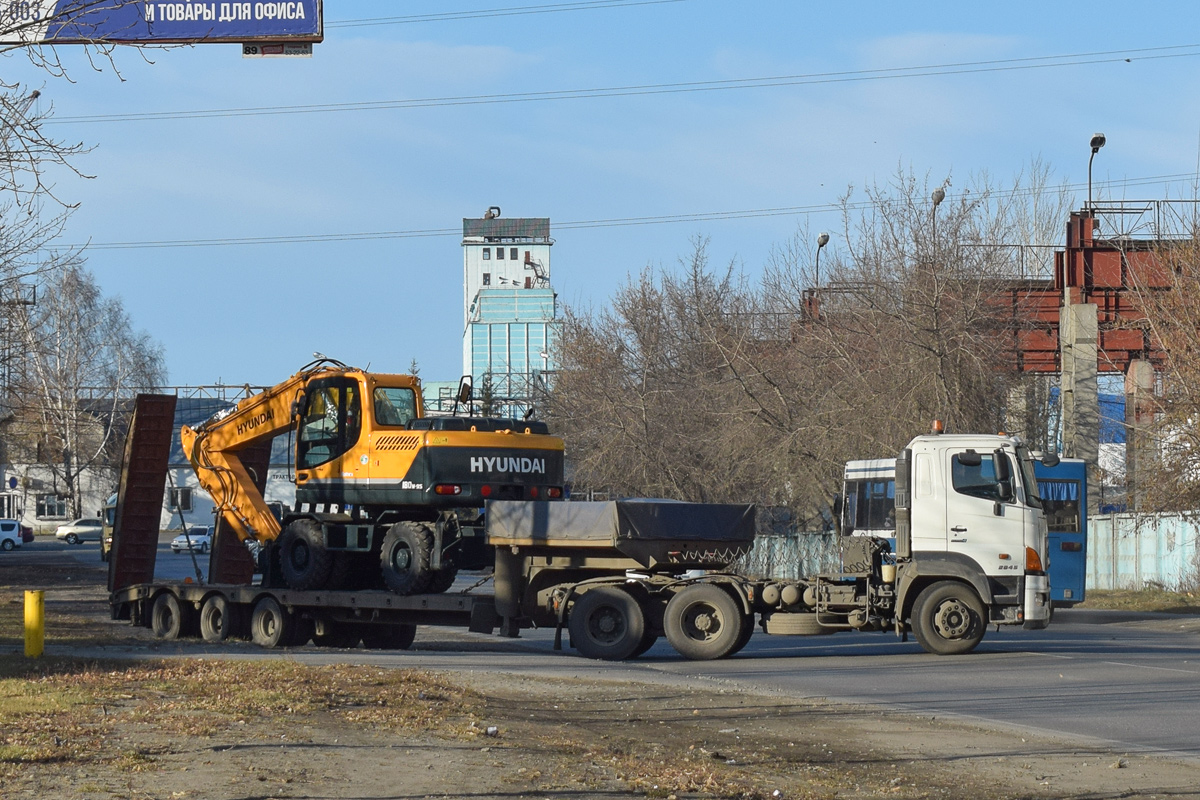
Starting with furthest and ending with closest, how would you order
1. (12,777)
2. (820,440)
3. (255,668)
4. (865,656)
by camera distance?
(820,440)
(865,656)
(255,668)
(12,777)

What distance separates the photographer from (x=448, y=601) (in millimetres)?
17922

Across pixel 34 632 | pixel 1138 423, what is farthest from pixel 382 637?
pixel 1138 423

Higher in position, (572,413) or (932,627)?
(572,413)

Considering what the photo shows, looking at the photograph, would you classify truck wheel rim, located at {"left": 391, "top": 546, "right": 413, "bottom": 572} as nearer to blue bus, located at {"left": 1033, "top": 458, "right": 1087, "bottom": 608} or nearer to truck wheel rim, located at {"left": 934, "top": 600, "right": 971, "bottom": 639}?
truck wheel rim, located at {"left": 934, "top": 600, "right": 971, "bottom": 639}

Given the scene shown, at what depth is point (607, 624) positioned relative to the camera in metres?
18.2

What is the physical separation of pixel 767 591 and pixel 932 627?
215 centimetres

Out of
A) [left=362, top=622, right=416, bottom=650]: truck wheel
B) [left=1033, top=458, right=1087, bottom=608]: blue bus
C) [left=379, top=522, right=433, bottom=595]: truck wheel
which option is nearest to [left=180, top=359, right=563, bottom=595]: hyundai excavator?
[left=379, top=522, right=433, bottom=595]: truck wheel

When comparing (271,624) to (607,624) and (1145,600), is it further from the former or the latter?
(1145,600)

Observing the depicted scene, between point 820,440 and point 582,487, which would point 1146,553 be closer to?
point 820,440

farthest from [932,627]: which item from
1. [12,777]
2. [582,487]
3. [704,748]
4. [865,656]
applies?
[582,487]

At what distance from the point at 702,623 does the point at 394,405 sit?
16.3ft

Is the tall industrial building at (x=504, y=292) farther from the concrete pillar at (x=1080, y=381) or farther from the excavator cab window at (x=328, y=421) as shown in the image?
the excavator cab window at (x=328, y=421)

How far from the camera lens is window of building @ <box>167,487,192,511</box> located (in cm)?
2209

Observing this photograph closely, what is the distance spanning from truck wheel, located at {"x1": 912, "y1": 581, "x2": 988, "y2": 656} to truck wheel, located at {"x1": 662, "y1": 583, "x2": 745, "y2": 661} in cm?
231
